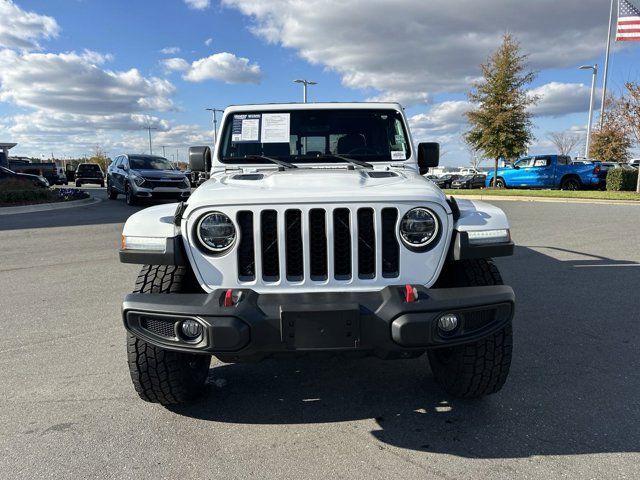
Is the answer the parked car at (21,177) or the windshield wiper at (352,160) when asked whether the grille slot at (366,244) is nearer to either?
the windshield wiper at (352,160)

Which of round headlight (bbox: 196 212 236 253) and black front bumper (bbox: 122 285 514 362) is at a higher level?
round headlight (bbox: 196 212 236 253)

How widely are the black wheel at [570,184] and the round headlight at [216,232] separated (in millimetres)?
21551

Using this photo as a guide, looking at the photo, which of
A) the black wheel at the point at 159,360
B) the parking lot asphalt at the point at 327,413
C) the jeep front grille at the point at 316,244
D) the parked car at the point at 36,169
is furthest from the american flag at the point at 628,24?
the parked car at the point at 36,169

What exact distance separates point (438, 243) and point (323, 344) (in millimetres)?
813

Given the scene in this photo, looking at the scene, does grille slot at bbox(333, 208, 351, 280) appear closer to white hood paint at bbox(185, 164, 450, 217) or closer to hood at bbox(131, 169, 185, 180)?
white hood paint at bbox(185, 164, 450, 217)

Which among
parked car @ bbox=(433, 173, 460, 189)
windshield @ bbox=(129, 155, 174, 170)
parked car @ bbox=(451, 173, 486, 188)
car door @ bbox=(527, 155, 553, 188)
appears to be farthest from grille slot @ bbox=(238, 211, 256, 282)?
parked car @ bbox=(451, 173, 486, 188)

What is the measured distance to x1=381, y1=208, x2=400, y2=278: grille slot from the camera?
7.88 ft

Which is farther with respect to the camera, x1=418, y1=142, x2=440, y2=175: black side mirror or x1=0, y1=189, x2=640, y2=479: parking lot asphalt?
x1=418, y1=142, x2=440, y2=175: black side mirror

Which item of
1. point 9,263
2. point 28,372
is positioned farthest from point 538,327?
point 9,263

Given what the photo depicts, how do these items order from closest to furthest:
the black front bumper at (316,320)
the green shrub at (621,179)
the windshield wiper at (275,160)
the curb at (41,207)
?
the black front bumper at (316,320), the windshield wiper at (275,160), the curb at (41,207), the green shrub at (621,179)

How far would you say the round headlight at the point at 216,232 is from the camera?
239cm

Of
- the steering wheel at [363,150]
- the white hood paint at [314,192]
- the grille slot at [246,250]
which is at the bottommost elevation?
the grille slot at [246,250]

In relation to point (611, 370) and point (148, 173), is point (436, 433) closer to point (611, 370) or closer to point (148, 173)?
point (611, 370)

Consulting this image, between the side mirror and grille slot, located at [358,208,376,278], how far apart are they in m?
1.98
